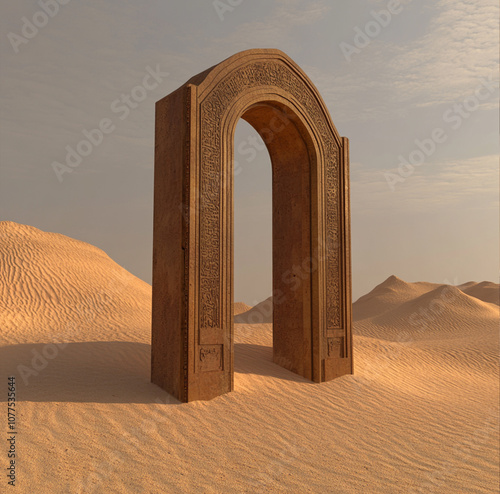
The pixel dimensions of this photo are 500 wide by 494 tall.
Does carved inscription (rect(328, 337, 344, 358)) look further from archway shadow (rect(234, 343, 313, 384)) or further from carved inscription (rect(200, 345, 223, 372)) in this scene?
carved inscription (rect(200, 345, 223, 372))

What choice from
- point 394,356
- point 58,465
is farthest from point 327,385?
point 58,465

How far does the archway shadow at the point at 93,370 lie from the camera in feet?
24.6

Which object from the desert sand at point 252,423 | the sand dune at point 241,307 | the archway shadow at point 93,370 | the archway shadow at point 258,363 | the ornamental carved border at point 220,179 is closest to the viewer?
the desert sand at point 252,423

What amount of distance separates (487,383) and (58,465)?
454 inches

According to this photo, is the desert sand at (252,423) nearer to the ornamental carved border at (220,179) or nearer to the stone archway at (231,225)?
the stone archway at (231,225)

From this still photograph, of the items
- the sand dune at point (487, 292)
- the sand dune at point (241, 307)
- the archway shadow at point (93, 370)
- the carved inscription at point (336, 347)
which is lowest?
the archway shadow at point (93, 370)

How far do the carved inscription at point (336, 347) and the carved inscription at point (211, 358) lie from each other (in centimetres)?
314

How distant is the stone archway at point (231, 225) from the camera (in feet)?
26.6

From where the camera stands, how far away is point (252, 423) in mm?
7215

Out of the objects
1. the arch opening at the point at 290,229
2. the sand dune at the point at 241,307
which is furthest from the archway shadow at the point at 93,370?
the sand dune at the point at 241,307

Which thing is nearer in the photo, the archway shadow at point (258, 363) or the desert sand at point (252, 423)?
the desert sand at point (252, 423)

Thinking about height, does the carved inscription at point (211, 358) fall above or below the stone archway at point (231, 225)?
below

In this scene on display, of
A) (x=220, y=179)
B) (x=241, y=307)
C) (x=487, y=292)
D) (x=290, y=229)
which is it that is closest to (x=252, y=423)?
(x=220, y=179)

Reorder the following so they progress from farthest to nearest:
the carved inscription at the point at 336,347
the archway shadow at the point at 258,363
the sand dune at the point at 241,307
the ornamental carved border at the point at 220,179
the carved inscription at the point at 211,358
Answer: the sand dune at the point at 241,307, the carved inscription at the point at 336,347, the archway shadow at the point at 258,363, the ornamental carved border at the point at 220,179, the carved inscription at the point at 211,358
